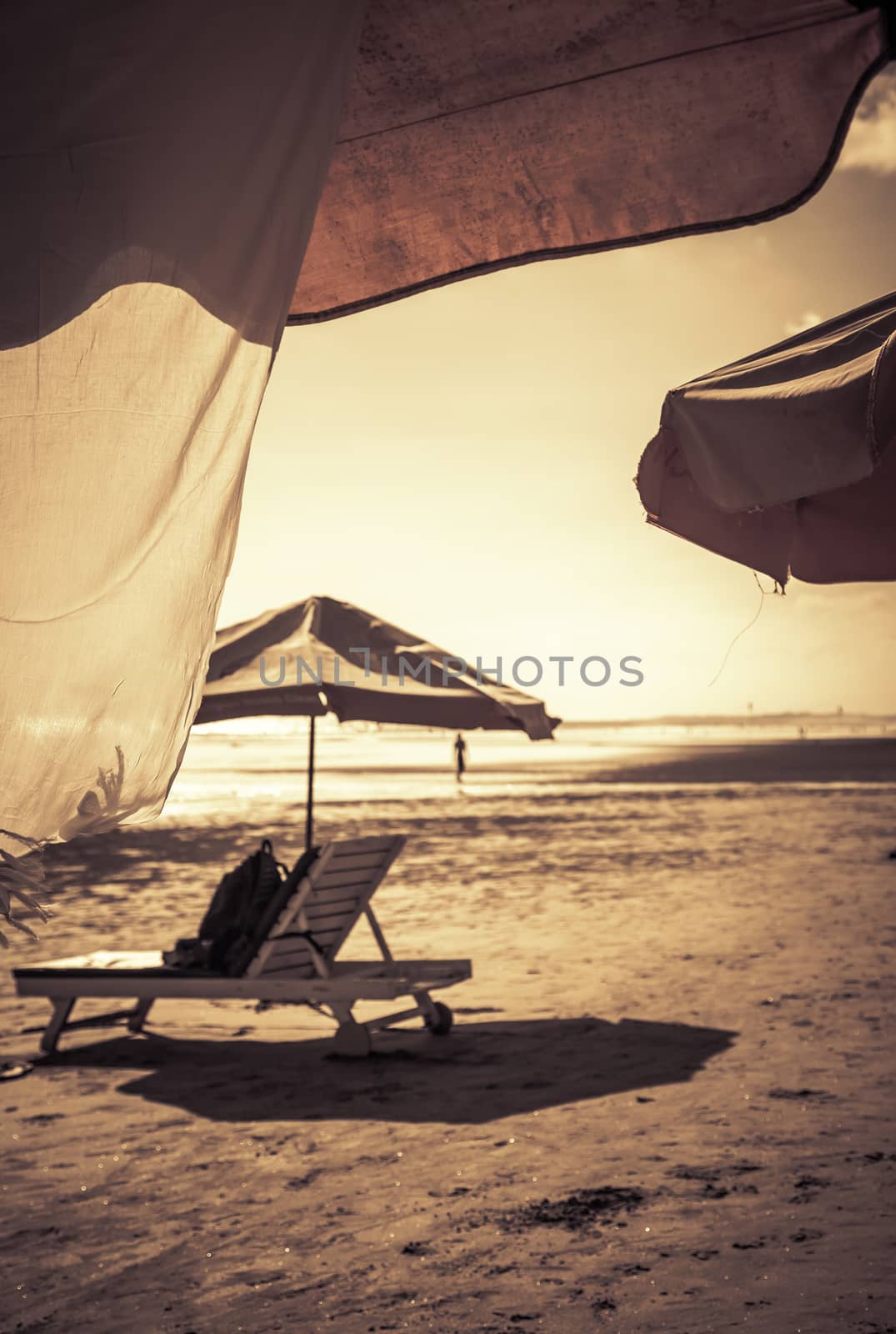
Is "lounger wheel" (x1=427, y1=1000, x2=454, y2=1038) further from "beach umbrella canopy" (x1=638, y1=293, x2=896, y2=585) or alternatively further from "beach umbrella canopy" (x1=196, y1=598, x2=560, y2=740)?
"beach umbrella canopy" (x1=638, y1=293, x2=896, y2=585)

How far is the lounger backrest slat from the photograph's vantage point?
6305 millimetres

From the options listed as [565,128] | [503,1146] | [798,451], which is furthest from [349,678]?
[565,128]

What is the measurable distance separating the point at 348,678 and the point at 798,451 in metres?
5.02

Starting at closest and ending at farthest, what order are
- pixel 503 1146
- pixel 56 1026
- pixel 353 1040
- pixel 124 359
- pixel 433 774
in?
pixel 124 359 → pixel 503 1146 → pixel 353 1040 → pixel 56 1026 → pixel 433 774

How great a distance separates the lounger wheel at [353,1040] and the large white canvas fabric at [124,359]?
5310mm

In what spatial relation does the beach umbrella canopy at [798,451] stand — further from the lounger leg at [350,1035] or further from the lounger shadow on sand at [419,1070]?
the lounger leg at [350,1035]

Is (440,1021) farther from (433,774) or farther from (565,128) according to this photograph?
(433,774)

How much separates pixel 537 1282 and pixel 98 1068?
3.58m

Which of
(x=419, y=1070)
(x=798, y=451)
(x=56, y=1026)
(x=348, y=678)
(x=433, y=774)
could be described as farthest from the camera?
(x=433, y=774)

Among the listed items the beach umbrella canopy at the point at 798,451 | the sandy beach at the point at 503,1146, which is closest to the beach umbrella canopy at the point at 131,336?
the beach umbrella canopy at the point at 798,451

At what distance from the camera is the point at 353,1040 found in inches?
247

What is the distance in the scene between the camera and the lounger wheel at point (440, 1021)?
6.73 metres

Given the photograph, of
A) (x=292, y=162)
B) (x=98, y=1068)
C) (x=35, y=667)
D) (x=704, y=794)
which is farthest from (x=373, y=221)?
(x=704, y=794)

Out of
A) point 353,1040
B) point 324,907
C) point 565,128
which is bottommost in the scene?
point 353,1040
